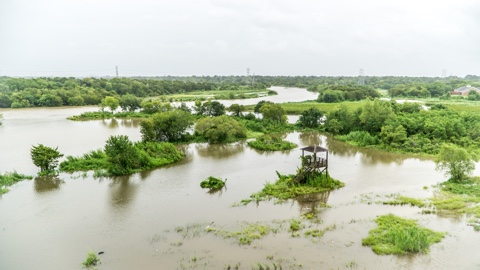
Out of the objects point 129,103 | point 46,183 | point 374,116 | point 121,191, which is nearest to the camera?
point 121,191

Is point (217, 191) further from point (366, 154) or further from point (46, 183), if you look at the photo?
point (366, 154)

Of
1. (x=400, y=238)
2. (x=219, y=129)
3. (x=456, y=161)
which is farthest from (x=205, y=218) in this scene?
(x=219, y=129)

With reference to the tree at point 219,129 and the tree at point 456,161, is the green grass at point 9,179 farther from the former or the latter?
the tree at point 456,161

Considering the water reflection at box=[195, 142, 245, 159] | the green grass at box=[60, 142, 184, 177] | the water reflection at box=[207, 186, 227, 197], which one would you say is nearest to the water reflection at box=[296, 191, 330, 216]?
the water reflection at box=[207, 186, 227, 197]

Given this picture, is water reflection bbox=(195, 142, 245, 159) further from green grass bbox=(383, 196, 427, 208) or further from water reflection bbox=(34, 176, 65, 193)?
green grass bbox=(383, 196, 427, 208)

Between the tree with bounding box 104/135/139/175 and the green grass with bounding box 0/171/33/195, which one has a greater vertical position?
the tree with bounding box 104/135/139/175
